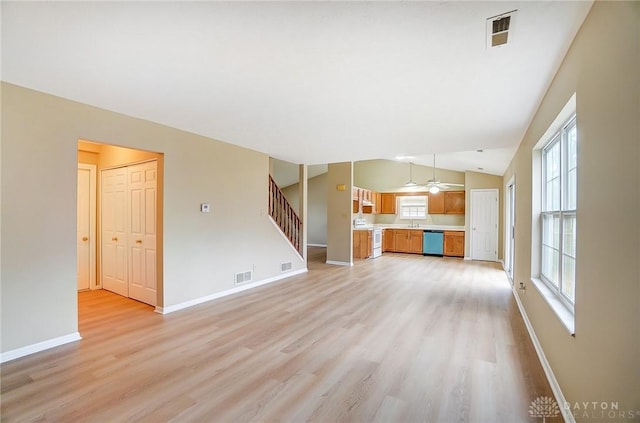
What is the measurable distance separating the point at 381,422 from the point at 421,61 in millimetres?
2489

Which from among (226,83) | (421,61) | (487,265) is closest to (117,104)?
(226,83)

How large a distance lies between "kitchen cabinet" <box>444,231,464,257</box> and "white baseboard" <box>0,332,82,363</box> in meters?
8.86

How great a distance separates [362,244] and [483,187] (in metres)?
3.90

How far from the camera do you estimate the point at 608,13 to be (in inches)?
53.8

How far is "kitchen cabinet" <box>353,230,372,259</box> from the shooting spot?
28.3ft

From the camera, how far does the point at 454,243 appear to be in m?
8.98

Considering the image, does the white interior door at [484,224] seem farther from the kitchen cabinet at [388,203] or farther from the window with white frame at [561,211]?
the window with white frame at [561,211]

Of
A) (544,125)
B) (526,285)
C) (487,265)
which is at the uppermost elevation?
(544,125)

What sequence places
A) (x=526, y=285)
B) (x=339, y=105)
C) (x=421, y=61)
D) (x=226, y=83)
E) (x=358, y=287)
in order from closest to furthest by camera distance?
(x=421, y=61), (x=226, y=83), (x=339, y=105), (x=526, y=285), (x=358, y=287)

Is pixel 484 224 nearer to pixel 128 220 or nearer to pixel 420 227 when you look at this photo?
pixel 420 227

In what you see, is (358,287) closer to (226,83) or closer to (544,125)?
(544,125)

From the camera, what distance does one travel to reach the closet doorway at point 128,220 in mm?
4113

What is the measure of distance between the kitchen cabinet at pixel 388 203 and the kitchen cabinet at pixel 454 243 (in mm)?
2076

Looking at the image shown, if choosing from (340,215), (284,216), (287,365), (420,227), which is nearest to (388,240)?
(420,227)
